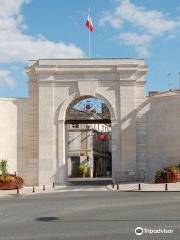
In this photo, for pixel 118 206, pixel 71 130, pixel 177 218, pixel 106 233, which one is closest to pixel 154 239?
pixel 106 233

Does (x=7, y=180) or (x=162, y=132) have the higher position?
(x=162, y=132)

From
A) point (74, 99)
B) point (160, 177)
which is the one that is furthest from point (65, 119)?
point (160, 177)

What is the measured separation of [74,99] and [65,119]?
5.97 feet

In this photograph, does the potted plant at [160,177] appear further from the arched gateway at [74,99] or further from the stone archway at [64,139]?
the stone archway at [64,139]

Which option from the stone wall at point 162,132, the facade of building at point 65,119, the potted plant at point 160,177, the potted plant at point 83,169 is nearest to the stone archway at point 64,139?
the facade of building at point 65,119

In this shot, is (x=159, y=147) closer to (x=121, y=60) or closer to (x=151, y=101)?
(x=151, y=101)

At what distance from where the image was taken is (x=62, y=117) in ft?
139

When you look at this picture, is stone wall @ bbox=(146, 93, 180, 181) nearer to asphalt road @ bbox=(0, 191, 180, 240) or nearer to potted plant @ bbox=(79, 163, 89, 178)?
asphalt road @ bbox=(0, 191, 180, 240)

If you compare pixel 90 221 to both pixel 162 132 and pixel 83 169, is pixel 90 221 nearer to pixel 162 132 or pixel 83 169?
pixel 162 132

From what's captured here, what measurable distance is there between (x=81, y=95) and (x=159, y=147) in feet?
25.0

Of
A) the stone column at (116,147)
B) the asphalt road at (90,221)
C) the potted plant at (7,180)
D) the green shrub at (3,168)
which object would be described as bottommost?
the asphalt road at (90,221)

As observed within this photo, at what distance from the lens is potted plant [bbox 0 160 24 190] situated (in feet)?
121

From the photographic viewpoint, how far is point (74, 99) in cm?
4275

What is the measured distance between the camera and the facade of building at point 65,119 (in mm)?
41781
